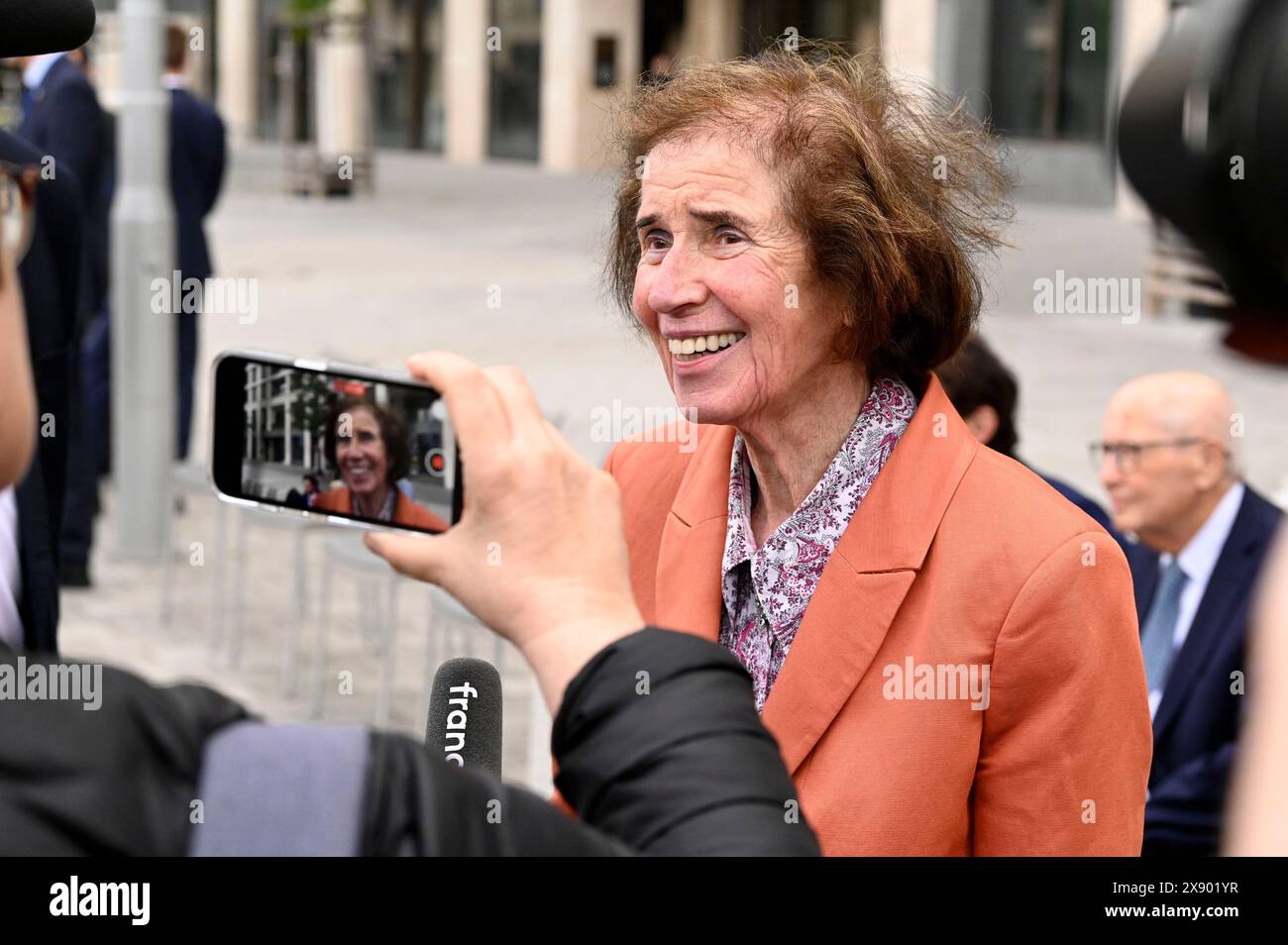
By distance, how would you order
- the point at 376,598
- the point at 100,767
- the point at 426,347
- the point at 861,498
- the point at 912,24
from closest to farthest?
the point at 100,767 → the point at 861,498 → the point at 376,598 → the point at 426,347 → the point at 912,24

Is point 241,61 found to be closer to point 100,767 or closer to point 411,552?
point 411,552

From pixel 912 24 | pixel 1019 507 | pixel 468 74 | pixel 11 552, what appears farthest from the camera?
pixel 468 74

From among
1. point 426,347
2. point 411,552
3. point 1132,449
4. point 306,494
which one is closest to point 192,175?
point 426,347

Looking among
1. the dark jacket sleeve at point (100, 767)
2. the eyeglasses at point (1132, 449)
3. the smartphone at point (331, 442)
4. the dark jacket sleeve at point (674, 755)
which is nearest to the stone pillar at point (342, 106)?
the eyeglasses at point (1132, 449)

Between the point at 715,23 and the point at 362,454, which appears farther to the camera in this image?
the point at 715,23

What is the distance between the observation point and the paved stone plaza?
6.10 meters

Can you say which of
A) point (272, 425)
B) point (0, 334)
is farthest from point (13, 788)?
point (272, 425)

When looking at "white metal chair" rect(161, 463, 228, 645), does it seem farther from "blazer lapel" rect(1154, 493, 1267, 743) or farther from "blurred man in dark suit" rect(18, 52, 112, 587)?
"blazer lapel" rect(1154, 493, 1267, 743)

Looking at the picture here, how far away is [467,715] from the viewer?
160cm

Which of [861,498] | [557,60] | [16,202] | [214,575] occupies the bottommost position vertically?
[214,575]

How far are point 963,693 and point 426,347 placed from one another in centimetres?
1091

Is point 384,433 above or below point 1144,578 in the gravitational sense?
above

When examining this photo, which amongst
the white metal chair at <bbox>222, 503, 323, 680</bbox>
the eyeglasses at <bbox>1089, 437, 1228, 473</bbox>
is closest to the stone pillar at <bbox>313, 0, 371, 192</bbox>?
the white metal chair at <bbox>222, 503, 323, 680</bbox>

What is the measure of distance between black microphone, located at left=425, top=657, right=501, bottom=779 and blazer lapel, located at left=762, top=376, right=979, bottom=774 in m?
0.40
